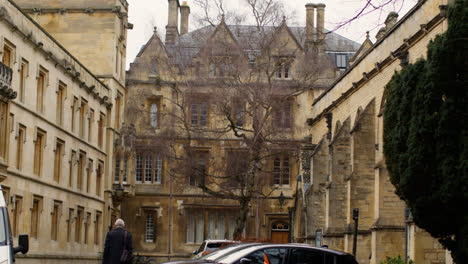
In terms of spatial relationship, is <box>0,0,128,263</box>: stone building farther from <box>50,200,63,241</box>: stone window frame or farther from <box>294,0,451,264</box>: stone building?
<box>294,0,451,264</box>: stone building

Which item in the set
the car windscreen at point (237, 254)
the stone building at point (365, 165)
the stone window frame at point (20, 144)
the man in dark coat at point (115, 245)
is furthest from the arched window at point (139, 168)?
the car windscreen at point (237, 254)

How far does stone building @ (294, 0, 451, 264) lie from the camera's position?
2411 cm

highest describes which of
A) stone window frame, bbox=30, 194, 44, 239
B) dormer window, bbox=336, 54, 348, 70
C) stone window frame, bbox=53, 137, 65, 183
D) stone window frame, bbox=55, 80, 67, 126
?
dormer window, bbox=336, 54, 348, 70

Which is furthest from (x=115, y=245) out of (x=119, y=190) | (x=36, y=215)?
(x=119, y=190)

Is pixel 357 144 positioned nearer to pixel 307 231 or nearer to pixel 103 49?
pixel 307 231

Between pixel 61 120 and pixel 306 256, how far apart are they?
2623cm

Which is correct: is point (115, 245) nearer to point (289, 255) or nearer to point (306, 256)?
point (289, 255)

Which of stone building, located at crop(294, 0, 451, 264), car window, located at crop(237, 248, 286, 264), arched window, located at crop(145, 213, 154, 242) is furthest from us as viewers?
arched window, located at crop(145, 213, 154, 242)

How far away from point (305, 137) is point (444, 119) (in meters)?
30.6

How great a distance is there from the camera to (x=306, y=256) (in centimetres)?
1348

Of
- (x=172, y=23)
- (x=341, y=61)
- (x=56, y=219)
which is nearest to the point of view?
(x=56, y=219)

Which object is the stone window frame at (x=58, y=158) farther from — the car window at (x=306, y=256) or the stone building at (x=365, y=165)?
the car window at (x=306, y=256)

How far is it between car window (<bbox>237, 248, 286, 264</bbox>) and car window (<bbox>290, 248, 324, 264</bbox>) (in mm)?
177

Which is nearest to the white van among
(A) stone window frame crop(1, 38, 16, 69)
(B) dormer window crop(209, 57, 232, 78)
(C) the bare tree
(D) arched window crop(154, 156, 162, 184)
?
(A) stone window frame crop(1, 38, 16, 69)
